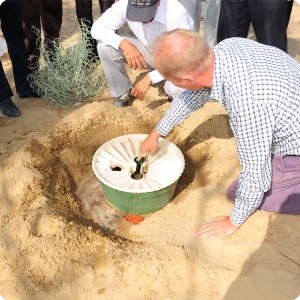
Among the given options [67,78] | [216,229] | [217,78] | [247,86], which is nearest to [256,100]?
[247,86]

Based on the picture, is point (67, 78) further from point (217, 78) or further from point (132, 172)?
point (217, 78)

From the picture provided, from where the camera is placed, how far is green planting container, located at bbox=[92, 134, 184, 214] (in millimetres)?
2607

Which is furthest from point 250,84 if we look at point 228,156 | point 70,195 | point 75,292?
point 70,195

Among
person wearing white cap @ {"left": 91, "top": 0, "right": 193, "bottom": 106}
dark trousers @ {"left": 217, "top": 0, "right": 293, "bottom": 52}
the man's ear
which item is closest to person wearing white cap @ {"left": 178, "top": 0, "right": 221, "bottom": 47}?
dark trousers @ {"left": 217, "top": 0, "right": 293, "bottom": 52}

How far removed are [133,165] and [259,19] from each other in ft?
5.14

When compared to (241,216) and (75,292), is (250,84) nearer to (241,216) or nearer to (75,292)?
(241,216)

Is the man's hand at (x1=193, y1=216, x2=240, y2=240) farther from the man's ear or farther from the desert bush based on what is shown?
the desert bush

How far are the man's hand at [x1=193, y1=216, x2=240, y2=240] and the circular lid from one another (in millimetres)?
366

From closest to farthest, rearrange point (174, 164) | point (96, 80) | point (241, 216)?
1. point (241, 216)
2. point (174, 164)
3. point (96, 80)

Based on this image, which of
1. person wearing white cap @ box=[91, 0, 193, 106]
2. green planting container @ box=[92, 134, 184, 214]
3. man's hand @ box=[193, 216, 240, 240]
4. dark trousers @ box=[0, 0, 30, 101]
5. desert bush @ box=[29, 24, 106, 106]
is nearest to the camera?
man's hand @ box=[193, 216, 240, 240]

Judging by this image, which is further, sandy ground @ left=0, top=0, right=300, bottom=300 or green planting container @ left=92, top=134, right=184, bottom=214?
green planting container @ left=92, top=134, right=184, bottom=214

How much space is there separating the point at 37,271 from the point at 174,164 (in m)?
1.16

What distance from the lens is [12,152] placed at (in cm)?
301

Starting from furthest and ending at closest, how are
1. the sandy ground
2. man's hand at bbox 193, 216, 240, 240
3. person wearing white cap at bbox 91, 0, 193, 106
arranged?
person wearing white cap at bbox 91, 0, 193, 106 < man's hand at bbox 193, 216, 240, 240 < the sandy ground
